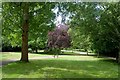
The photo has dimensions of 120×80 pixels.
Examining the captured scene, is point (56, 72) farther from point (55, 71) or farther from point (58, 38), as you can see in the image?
point (58, 38)

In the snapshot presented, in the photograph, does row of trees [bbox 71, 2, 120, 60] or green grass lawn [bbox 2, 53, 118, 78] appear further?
green grass lawn [bbox 2, 53, 118, 78]

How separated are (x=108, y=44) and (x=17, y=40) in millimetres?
9267

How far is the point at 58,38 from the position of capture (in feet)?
116

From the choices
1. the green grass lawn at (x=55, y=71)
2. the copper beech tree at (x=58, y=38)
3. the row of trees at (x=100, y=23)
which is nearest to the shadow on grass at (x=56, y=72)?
the green grass lawn at (x=55, y=71)

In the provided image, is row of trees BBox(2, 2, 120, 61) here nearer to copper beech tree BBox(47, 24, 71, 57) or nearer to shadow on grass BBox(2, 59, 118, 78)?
shadow on grass BBox(2, 59, 118, 78)

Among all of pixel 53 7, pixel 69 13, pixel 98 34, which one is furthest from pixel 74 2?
pixel 98 34

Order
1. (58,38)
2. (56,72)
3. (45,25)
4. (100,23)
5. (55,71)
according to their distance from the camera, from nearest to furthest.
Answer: (56,72), (55,71), (100,23), (45,25), (58,38)

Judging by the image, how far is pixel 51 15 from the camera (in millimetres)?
18375

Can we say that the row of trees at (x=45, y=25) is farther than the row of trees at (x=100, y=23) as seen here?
Yes

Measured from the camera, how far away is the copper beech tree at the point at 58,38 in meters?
34.6

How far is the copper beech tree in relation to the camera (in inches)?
1364

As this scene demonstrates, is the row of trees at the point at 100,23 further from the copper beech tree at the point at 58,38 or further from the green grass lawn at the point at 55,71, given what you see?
the copper beech tree at the point at 58,38

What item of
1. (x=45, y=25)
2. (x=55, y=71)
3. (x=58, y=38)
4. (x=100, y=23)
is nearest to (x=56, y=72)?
(x=55, y=71)

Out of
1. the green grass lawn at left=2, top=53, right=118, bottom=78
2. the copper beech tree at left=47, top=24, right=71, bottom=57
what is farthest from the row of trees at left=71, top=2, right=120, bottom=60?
the copper beech tree at left=47, top=24, right=71, bottom=57
